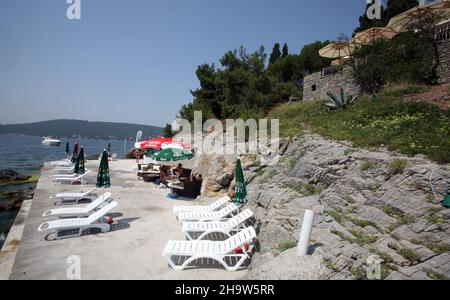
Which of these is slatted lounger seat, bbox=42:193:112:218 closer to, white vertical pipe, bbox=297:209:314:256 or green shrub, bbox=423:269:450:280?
white vertical pipe, bbox=297:209:314:256

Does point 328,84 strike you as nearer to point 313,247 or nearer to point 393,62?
point 393,62

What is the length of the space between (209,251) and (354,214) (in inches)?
132

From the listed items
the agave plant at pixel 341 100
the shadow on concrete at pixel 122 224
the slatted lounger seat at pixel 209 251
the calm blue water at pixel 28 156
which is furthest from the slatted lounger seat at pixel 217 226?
the calm blue water at pixel 28 156

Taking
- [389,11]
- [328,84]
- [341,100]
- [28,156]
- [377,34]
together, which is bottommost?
[28,156]

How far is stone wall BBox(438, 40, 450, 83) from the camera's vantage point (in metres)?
12.2

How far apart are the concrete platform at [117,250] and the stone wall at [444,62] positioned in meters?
13.5

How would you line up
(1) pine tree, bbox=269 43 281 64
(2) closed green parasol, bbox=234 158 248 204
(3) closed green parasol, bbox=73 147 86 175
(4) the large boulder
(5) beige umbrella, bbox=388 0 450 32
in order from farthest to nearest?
(1) pine tree, bbox=269 43 281 64, (4) the large boulder, (3) closed green parasol, bbox=73 147 86 175, (5) beige umbrella, bbox=388 0 450 32, (2) closed green parasol, bbox=234 158 248 204

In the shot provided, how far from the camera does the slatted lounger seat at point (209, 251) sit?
5547 mm

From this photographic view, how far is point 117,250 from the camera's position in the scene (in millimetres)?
6309

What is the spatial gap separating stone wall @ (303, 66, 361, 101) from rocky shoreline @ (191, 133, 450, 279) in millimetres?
9143

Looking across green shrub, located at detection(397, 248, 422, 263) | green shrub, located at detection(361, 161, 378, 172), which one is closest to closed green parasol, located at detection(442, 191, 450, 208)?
green shrub, located at detection(397, 248, 422, 263)

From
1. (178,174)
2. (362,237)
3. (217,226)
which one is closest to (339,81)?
(178,174)

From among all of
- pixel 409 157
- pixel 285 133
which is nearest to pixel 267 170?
pixel 285 133
